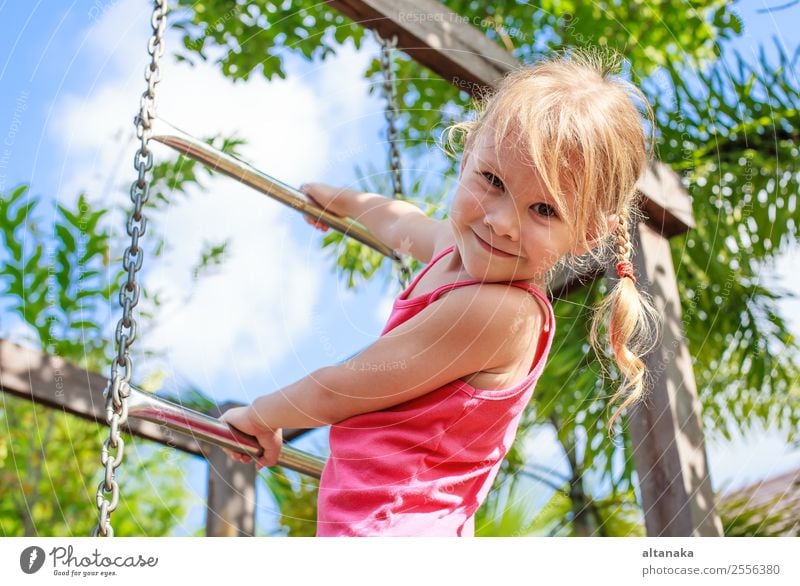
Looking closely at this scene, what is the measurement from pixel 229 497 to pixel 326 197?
822 mm

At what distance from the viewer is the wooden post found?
6.22 ft

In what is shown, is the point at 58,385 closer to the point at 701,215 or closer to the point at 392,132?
the point at 392,132

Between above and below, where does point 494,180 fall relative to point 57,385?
below

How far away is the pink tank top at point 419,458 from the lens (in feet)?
3.28

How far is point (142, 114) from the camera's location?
99 cm

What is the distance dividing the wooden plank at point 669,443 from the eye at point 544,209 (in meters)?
0.48

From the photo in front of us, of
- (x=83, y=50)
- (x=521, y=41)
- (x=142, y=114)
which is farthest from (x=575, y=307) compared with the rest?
(x=142, y=114)

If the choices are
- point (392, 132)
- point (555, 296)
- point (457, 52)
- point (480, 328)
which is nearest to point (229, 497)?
point (555, 296)

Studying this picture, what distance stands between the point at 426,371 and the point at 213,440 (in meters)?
0.28

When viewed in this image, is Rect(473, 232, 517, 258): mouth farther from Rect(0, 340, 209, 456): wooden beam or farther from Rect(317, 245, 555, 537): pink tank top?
Rect(0, 340, 209, 456): wooden beam

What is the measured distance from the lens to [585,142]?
964 mm

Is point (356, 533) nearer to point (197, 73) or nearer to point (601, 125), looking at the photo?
point (601, 125)

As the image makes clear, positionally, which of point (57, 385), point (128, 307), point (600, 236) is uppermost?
point (57, 385)

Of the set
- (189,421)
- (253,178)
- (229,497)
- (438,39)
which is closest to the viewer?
(189,421)
